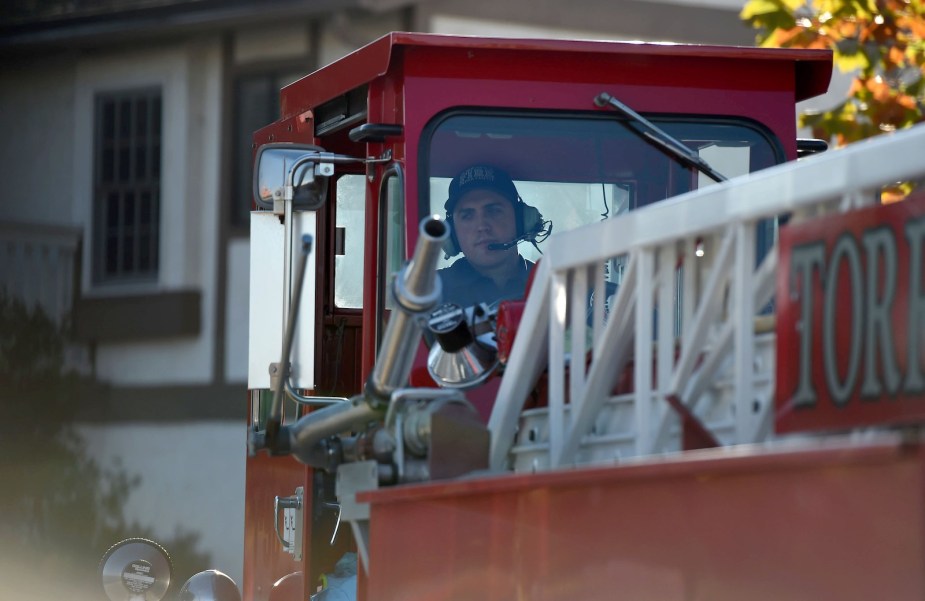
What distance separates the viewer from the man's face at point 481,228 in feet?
16.2

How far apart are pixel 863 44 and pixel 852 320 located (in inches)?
248

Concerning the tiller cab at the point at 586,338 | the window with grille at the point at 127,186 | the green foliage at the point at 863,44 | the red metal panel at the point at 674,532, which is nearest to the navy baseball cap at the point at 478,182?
the tiller cab at the point at 586,338

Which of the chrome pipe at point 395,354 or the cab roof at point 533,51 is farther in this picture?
the cab roof at point 533,51

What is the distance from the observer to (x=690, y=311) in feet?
10.9

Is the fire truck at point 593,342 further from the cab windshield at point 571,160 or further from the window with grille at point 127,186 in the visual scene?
the window with grille at point 127,186

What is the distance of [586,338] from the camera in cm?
407

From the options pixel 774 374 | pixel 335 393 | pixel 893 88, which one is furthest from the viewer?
pixel 893 88

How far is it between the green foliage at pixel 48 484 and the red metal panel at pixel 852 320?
44.3 ft

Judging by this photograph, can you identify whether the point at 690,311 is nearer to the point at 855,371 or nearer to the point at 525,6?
the point at 855,371

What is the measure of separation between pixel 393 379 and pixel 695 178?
1.52 meters

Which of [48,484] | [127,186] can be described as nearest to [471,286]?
[48,484]

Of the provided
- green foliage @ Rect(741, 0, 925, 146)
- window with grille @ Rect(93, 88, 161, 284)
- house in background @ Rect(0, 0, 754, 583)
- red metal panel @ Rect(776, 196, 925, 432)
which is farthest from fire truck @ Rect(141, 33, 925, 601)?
window with grille @ Rect(93, 88, 161, 284)

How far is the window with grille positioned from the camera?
16.9 m

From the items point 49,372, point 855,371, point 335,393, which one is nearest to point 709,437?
point 855,371
